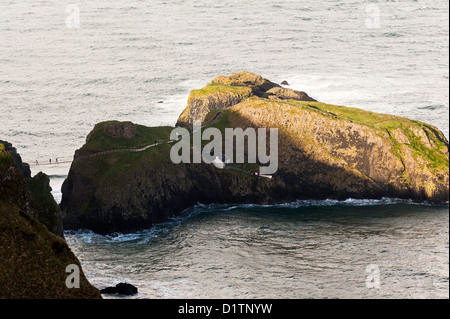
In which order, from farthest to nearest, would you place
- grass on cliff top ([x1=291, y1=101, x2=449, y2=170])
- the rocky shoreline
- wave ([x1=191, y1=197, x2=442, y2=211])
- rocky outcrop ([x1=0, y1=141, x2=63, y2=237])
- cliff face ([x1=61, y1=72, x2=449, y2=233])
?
grass on cliff top ([x1=291, y1=101, x2=449, y2=170]) < wave ([x1=191, y1=197, x2=442, y2=211]) < the rocky shoreline < cliff face ([x1=61, y1=72, x2=449, y2=233]) < rocky outcrop ([x1=0, y1=141, x2=63, y2=237])

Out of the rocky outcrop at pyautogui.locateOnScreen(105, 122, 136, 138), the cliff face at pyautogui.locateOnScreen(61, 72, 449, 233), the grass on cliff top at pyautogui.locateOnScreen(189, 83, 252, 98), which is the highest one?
the grass on cliff top at pyautogui.locateOnScreen(189, 83, 252, 98)

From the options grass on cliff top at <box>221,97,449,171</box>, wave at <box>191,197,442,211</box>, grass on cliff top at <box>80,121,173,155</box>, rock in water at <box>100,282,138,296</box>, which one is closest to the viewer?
rock in water at <box>100,282,138,296</box>

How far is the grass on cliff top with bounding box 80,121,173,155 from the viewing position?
154375 millimetres

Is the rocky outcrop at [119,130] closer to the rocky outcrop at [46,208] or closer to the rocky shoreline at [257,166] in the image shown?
the rocky shoreline at [257,166]

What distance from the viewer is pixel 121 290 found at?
10956 cm

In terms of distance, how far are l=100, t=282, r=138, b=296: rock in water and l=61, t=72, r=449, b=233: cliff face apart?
105 feet

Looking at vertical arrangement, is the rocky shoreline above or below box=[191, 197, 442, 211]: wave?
above

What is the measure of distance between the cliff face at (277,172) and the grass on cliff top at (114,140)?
0.20m

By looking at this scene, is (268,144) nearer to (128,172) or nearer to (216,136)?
(216,136)

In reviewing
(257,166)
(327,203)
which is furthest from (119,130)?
(327,203)

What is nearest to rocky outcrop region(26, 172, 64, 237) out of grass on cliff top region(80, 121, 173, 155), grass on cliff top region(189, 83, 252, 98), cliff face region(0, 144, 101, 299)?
cliff face region(0, 144, 101, 299)

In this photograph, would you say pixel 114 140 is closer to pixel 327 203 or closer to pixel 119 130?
pixel 119 130

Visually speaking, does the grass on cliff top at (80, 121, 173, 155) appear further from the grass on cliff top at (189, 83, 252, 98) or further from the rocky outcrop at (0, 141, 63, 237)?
the grass on cliff top at (189, 83, 252, 98)

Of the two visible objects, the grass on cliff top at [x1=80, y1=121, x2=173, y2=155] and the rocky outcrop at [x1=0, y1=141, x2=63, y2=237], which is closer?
the rocky outcrop at [x1=0, y1=141, x2=63, y2=237]
